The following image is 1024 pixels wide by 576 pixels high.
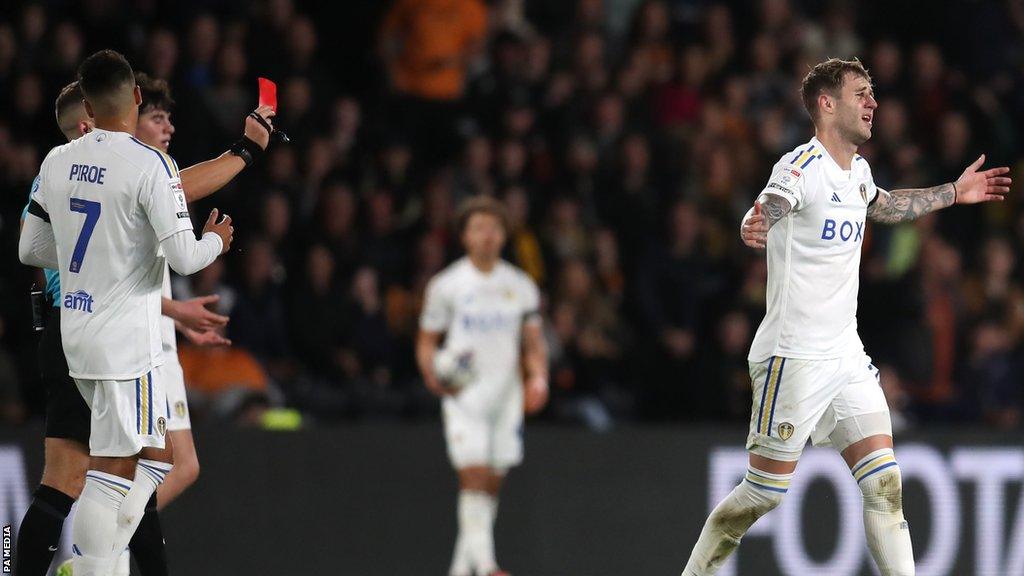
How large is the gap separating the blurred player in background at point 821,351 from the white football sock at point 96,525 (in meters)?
2.71

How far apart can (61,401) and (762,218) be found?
323 cm

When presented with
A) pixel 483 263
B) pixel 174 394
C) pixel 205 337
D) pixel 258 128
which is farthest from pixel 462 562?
pixel 258 128

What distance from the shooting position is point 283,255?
12336mm

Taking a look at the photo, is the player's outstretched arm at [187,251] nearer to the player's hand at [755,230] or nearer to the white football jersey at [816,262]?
the player's hand at [755,230]

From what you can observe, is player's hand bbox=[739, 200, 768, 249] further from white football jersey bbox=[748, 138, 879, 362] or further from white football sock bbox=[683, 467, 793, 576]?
white football sock bbox=[683, 467, 793, 576]

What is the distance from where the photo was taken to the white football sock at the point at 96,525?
6.33 m

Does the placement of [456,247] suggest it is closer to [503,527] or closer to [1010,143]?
[503,527]

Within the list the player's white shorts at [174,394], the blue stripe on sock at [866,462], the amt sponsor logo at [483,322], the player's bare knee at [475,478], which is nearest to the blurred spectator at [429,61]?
the amt sponsor logo at [483,322]

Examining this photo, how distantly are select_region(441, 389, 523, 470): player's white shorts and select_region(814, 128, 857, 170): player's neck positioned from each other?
13.8ft

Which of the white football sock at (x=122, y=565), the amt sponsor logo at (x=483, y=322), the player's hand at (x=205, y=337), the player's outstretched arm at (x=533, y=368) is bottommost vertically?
the white football sock at (x=122, y=565)

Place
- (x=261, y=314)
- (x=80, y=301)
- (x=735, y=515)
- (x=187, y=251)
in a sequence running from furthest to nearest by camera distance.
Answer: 1. (x=261, y=314)
2. (x=735, y=515)
3. (x=80, y=301)
4. (x=187, y=251)

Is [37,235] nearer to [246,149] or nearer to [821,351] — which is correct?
[246,149]

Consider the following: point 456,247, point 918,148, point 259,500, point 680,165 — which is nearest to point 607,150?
point 680,165

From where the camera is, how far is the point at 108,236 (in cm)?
634
